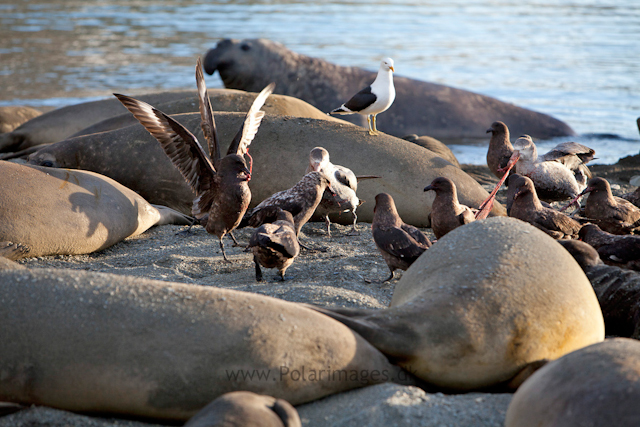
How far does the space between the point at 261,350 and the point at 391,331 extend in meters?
0.50

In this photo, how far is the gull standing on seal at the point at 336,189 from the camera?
4.68m

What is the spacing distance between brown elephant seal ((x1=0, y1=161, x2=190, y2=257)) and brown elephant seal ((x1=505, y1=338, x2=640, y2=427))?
316 cm

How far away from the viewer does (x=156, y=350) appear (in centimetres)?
212

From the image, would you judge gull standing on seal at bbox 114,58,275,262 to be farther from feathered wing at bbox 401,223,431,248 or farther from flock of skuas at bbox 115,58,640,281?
feathered wing at bbox 401,223,431,248

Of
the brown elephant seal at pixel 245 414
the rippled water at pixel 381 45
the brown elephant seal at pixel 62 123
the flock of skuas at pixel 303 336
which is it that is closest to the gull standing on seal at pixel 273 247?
the flock of skuas at pixel 303 336

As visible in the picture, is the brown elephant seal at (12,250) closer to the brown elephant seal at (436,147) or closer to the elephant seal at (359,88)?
the brown elephant seal at (436,147)

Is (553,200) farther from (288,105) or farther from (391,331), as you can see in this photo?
(391,331)

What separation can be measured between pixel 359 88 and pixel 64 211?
5.92m

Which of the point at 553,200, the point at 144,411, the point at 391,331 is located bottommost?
the point at 553,200

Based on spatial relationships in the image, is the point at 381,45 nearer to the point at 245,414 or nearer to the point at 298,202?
the point at 298,202

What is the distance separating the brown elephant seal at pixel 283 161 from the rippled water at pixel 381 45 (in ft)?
9.90

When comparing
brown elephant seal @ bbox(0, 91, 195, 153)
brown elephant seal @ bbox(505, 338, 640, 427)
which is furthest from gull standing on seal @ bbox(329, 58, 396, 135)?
brown elephant seal @ bbox(505, 338, 640, 427)

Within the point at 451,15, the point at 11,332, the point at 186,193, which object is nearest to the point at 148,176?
the point at 186,193

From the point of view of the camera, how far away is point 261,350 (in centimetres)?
216
